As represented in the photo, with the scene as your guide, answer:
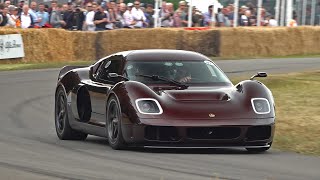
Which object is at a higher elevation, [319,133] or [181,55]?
[181,55]

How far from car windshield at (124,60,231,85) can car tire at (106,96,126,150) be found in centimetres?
51

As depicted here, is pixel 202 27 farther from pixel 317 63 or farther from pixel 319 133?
pixel 319 133

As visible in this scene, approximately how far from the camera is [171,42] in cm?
2919

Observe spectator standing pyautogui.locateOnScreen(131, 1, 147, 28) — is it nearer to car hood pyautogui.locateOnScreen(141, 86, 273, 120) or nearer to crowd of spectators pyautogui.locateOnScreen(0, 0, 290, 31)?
crowd of spectators pyautogui.locateOnScreen(0, 0, 290, 31)

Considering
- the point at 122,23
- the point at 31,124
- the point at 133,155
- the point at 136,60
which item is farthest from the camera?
the point at 122,23

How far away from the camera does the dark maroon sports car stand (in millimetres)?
9945

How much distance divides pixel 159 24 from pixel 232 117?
21.1m

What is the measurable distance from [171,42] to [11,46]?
17.8ft

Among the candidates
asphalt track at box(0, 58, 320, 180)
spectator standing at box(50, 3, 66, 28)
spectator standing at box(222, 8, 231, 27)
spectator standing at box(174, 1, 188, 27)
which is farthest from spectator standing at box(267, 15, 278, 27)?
asphalt track at box(0, 58, 320, 180)

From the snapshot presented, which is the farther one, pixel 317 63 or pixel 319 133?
pixel 317 63

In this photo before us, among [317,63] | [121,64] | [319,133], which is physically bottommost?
[317,63]

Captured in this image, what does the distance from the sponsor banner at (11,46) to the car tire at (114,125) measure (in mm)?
15431

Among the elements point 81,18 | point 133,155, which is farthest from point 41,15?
point 133,155

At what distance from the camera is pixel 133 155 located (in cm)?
966
